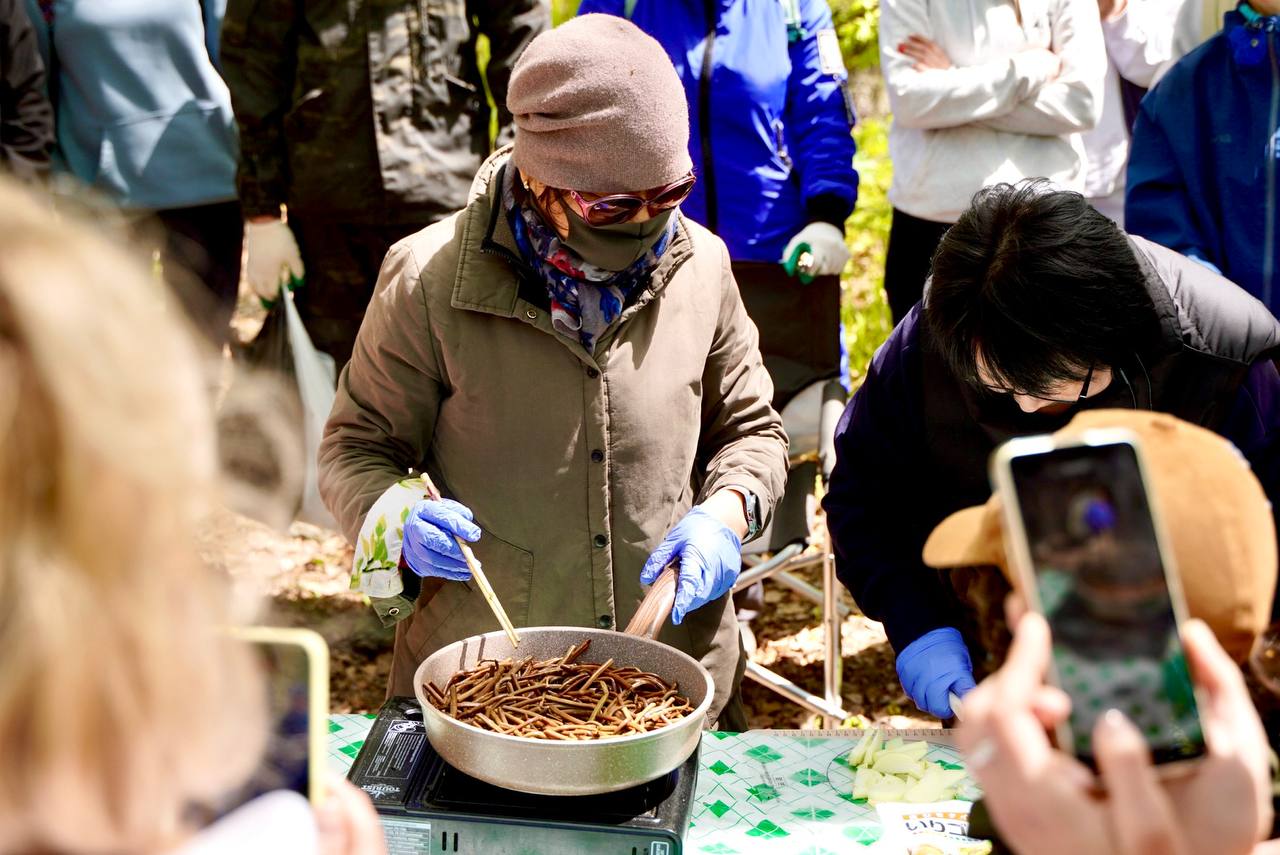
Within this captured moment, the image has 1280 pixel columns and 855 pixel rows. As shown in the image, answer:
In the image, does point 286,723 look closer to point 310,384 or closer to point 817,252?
point 817,252

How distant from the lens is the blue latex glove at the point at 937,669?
6.68ft

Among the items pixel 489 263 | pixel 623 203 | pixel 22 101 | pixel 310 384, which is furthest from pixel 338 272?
pixel 623 203

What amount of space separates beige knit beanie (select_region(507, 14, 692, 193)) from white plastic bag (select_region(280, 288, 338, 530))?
1782 millimetres

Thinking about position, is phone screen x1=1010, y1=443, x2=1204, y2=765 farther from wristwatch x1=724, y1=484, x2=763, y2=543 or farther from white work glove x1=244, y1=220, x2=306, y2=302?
white work glove x1=244, y1=220, x2=306, y2=302

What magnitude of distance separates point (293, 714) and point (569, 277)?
1247 millimetres

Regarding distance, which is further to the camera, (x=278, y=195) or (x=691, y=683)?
(x=278, y=195)

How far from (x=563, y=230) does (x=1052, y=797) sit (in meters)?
1.46

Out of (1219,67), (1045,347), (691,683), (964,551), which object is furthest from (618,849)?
(1219,67)

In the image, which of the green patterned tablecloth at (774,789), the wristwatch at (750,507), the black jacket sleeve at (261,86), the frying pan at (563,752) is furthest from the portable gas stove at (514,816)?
the black jacket sleeve at (261,86)

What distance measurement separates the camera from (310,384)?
369 cm

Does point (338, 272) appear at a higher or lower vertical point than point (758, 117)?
lower

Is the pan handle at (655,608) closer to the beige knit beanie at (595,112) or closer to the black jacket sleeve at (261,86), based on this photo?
the beige knit beanie at (595,112)

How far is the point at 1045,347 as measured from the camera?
A: 1.79 m

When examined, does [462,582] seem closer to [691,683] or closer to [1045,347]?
[691,683]
